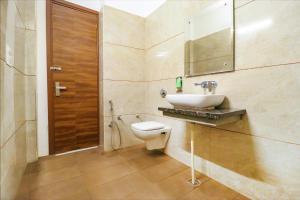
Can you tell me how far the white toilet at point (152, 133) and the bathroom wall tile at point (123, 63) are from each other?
2.68ft

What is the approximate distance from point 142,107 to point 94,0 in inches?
71.1

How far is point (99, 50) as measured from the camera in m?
2.34

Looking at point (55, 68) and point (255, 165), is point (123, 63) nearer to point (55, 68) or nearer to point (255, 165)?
point (55, 68)

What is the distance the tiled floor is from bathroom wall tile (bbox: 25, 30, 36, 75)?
3.78 ft

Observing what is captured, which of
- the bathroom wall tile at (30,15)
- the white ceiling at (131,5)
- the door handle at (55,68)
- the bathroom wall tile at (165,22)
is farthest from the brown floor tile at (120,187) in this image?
the white ceiling at (131,5)

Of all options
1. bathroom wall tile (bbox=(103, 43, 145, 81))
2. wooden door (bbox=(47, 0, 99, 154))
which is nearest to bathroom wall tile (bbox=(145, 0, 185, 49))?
bathroom wall tile (bbox=(103, 43, 145, 81))

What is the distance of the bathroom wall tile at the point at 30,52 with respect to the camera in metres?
1.83

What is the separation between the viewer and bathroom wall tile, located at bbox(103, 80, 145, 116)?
2.19 meters

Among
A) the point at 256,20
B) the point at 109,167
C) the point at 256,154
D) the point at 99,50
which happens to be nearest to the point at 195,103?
the point at 256,154

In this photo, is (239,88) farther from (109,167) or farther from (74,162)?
(74,162)

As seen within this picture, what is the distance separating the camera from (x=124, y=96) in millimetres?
2334

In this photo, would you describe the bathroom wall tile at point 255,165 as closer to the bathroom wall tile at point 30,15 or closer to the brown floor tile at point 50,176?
the brown floor tile at point 50,176

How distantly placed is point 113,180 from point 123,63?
1.58 meters

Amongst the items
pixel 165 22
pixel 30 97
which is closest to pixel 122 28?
pixel 165 22
